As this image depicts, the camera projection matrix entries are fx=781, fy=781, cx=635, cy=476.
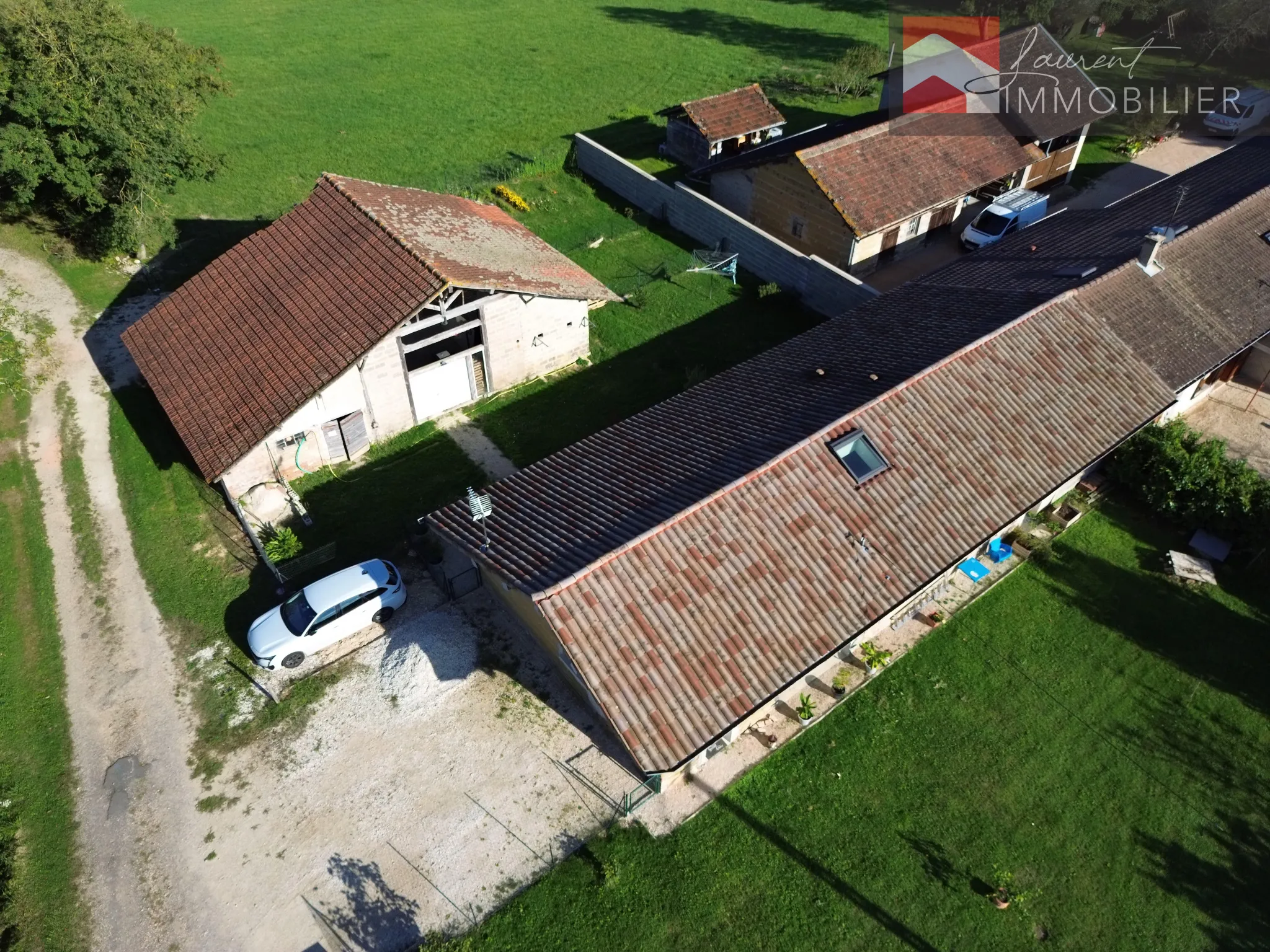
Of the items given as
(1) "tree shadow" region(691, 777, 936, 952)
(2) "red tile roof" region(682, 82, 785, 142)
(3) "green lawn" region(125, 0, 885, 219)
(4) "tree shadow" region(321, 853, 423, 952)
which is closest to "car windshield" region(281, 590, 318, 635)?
(4) "tree shadow" region(321, 853, 423, 952)

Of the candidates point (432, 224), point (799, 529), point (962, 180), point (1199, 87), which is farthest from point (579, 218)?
point (1199, 87)

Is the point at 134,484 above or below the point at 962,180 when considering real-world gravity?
below

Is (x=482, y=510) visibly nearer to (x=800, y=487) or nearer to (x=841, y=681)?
(x=800, y=487)

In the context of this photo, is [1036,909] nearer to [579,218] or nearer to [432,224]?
[432,224]

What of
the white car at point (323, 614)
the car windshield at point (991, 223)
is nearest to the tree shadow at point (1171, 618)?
the car windshield at point (991, 223)

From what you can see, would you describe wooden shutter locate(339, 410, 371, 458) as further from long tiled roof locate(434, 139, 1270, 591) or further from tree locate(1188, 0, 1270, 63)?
tree locate(1188, 0, 1270, 63)

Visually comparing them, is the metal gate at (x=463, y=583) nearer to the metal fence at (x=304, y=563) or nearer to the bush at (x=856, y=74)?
the metal fence at (x=304, y=563)
